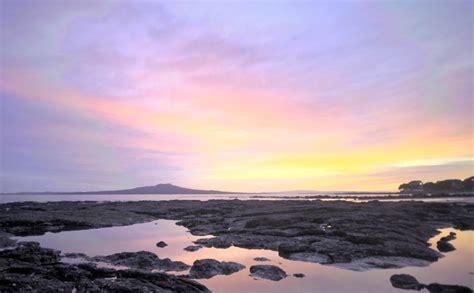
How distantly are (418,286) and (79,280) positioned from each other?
15.9 m

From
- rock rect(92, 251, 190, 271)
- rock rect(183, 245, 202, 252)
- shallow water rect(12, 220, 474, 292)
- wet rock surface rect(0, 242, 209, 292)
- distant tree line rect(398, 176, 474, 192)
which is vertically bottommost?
shallow water rect(12, 220, 474, 292)

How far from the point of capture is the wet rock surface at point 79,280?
15.4m

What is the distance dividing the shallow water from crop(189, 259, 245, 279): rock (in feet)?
1.81

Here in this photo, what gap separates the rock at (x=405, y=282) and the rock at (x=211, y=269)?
833 cm

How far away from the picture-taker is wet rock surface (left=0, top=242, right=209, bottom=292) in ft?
50.4

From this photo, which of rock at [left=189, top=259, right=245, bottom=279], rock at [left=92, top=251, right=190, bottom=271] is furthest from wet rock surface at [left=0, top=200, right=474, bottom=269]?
rock at [left=92, top=251, right=190, bottom=271]

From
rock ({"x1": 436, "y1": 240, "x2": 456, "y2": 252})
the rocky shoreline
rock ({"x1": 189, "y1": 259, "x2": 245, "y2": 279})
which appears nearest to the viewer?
the rocky shoreline

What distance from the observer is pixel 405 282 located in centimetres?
1698

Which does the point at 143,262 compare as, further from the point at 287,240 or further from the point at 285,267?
the point at 287,240

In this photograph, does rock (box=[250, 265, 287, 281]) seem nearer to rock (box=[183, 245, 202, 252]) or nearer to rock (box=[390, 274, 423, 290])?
rock (box=[390, 274, 423, 290])

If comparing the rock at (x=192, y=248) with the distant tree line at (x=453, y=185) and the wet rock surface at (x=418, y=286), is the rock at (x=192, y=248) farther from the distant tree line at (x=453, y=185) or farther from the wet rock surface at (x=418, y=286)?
the distant tree line at (x=453, y=185)

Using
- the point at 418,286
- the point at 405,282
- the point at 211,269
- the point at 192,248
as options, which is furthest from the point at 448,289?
the point at 192,248

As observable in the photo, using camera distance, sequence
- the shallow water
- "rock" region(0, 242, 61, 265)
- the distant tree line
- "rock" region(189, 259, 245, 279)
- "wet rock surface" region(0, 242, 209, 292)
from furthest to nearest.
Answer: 1. the distant tree line
2. "rock" region(0, 242, 61, 265)
3. "rock" region(189, 259, 245, 279)
4. the shallow water
5. "wet rock surface" region(0, 242, 209, 292)

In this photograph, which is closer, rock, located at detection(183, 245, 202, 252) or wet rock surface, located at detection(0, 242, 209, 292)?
wet rock surface, located at detection(0, 242, 209, 292)
